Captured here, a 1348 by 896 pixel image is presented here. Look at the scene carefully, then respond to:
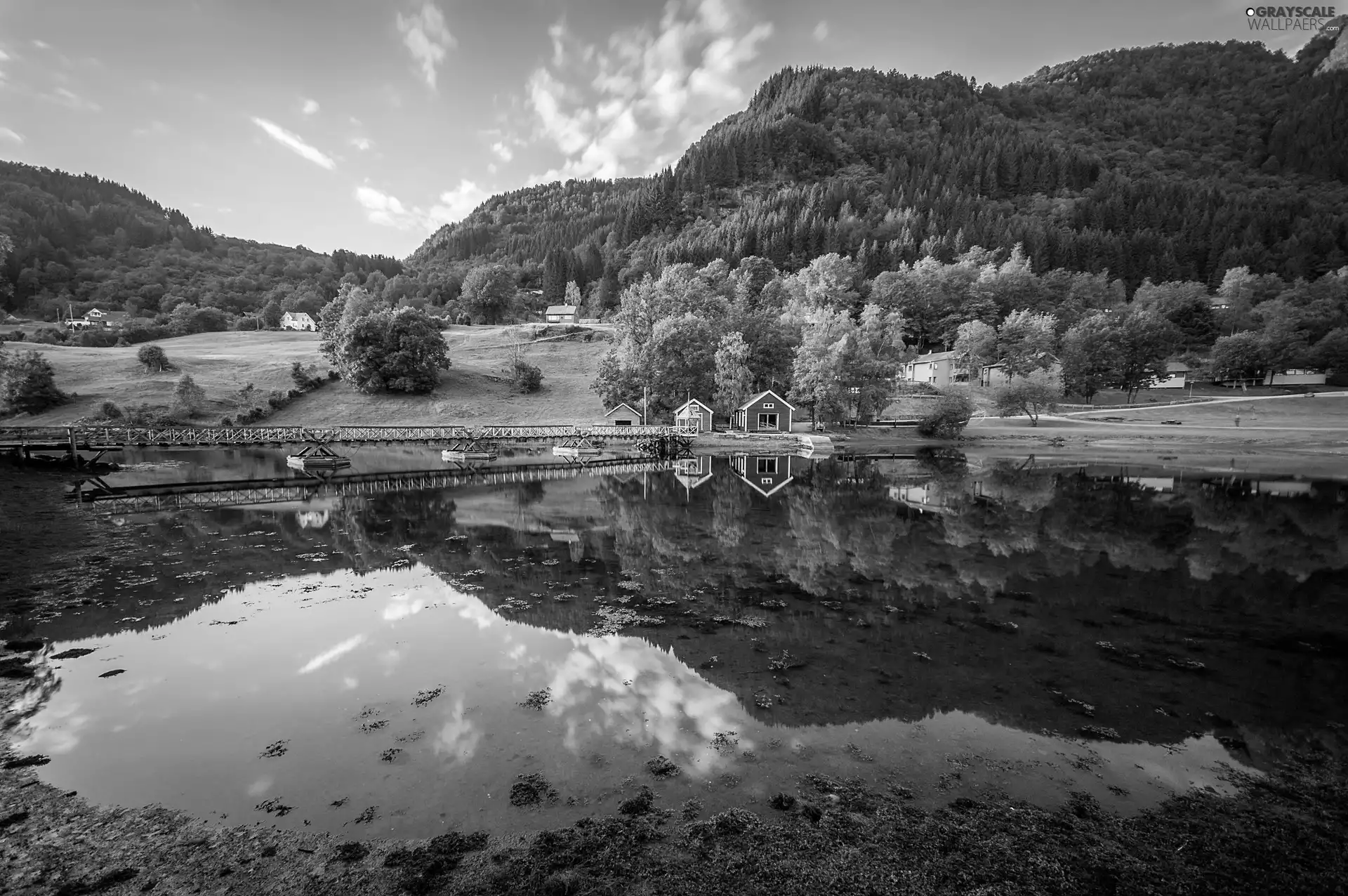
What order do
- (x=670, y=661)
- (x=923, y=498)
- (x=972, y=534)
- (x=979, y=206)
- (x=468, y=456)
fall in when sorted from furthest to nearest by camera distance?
(x=979, y=206), (x=468, y=456), (x=923, y=498), (x=972, y=534), (x=670, y=661)

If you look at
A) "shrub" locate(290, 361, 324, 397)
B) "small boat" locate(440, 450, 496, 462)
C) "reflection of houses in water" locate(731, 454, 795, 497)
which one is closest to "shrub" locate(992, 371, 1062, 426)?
"reflection of houses in water" locate(731, 454, 795, 497)

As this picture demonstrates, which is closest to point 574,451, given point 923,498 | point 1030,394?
point 923,498

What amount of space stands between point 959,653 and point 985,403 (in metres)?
64.3

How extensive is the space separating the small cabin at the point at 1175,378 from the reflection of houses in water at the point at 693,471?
68897 millimetres

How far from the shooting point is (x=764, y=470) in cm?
4003

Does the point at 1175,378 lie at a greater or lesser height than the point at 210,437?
greater

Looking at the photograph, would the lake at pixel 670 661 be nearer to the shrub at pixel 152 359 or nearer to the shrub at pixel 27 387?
the shrub at pixel 27 387

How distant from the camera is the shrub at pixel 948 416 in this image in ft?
170

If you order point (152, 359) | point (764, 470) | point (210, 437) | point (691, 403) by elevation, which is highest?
point (152, 359)

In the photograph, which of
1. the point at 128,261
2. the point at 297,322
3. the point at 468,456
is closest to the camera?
the point at 468,456

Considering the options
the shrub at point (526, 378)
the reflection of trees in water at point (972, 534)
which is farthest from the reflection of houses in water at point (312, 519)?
the shrub at point (526, 378)

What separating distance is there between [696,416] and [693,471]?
18.2m

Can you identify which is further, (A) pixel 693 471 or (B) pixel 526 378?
(B) pixel 526 378

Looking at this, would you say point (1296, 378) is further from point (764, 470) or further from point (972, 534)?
point (972, 534)
